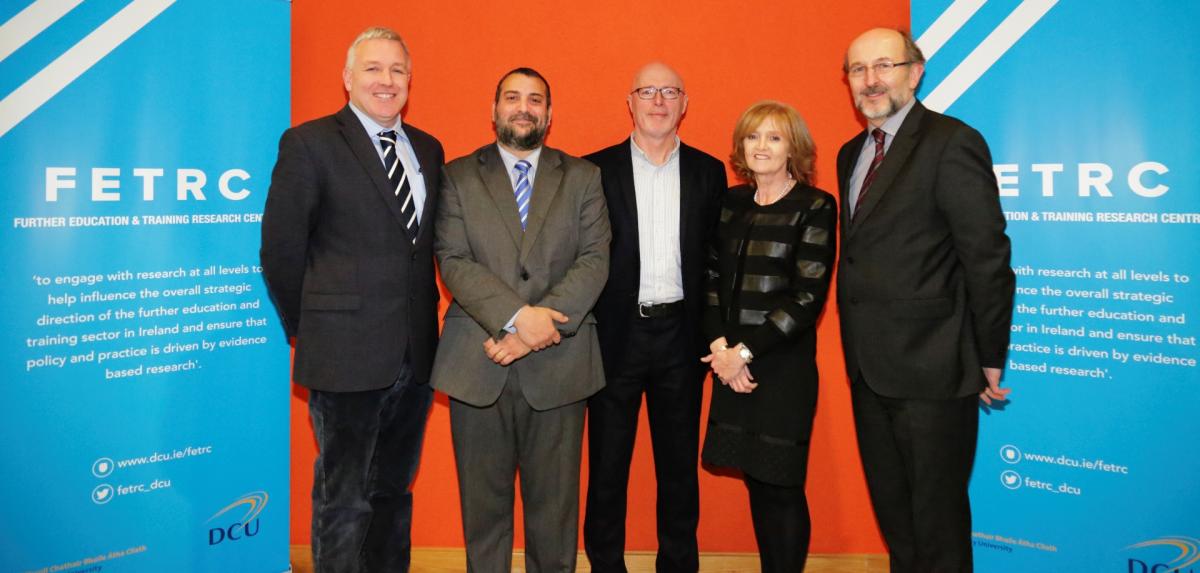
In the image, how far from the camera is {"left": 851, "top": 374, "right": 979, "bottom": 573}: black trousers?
2.36 m

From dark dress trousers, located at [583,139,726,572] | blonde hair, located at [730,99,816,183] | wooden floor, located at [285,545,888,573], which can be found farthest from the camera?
wooden floor, located at [285,545,888,573]

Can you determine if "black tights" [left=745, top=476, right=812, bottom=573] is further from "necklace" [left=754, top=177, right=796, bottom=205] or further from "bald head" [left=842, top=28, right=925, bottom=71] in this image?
"bald head" [left=842, top=28, right=925, bottom=71]

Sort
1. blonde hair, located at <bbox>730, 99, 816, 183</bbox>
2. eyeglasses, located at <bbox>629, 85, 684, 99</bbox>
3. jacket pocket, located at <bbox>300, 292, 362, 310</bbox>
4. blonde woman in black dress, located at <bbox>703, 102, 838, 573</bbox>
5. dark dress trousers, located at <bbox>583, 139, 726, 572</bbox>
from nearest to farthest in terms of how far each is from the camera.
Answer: jacket pocket, located at <bbox>300, 292, 362, 310</bbox>
blonde woman in black dress, located at <bbox>703, 102, 838, 573</bbox>
blonde hair, located at <bbox>730, 99, 816, 183</bbox>
dark dress trousers, located at <bbox>583, 139, 726, 572</bbox>
eyeglasses, located at <bbox>629, 85, 684, 99</bbox>

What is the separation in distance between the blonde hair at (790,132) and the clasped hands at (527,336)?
946 millimetres

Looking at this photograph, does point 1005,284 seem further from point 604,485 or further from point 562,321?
point 604,485

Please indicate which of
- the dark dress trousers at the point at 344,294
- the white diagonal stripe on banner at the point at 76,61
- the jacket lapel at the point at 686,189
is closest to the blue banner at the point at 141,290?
the white diagonal stripe on banner at the point at 76,61

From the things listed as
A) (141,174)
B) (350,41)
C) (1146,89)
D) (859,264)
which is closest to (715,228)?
(859,264)

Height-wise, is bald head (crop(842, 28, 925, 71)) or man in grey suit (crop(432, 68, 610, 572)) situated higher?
bald head (crop(842, 28, 925, 71))

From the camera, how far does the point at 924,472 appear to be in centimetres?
237

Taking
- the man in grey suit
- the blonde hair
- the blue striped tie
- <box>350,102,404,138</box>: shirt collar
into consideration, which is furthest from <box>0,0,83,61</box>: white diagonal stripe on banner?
the blonde hair

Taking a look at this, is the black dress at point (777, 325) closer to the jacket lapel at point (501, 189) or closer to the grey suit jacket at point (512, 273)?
the grey suit jacket at point (512, 273)

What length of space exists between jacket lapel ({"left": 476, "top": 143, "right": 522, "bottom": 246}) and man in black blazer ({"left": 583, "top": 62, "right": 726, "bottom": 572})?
0.51 meters

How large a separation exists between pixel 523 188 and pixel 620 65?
3.56 ft

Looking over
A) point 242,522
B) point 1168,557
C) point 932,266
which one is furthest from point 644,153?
point 1168,557
